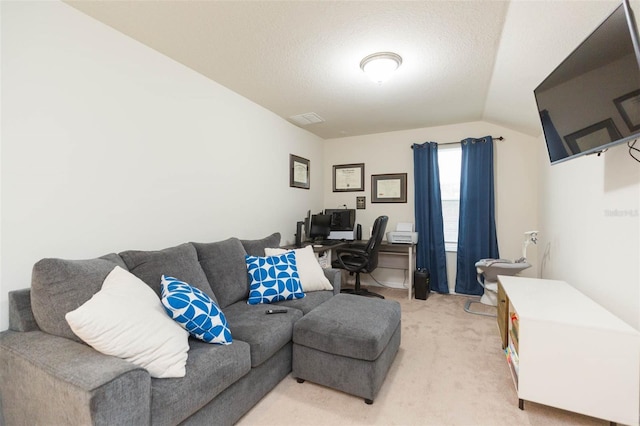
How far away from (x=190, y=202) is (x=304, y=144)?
2.18 metres

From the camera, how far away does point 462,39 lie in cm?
202

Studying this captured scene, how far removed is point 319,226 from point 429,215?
1.54m

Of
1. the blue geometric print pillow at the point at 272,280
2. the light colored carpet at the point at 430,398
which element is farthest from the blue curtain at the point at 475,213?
the blue geometric print pillow at the point at 272,280

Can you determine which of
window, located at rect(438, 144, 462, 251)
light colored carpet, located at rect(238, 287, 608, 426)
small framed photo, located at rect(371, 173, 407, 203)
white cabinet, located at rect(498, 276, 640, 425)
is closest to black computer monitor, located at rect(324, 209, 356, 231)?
small framed photo, located at rect(371, 173, 407, 203)

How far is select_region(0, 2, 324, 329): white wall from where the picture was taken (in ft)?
4.99

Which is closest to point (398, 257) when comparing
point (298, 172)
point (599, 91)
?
point (298, 172)

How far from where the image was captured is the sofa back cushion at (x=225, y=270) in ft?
7.23

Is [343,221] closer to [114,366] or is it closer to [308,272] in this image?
[308,272]

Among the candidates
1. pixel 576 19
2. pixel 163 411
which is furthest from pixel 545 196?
pixel 163 411

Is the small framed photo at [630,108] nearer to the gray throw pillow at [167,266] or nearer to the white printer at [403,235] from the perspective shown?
the gray throw pillow at [167,266]

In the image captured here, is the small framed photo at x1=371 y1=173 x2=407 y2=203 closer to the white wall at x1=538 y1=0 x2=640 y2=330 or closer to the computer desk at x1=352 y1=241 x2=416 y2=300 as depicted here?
the computer desk at x1=352 y1=241 x2=416 y2=300

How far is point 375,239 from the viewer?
3.54 m

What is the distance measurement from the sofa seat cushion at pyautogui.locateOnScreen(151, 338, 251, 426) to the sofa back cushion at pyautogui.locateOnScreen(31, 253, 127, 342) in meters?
0.49

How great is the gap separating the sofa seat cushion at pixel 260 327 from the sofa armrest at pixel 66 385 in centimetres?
64
